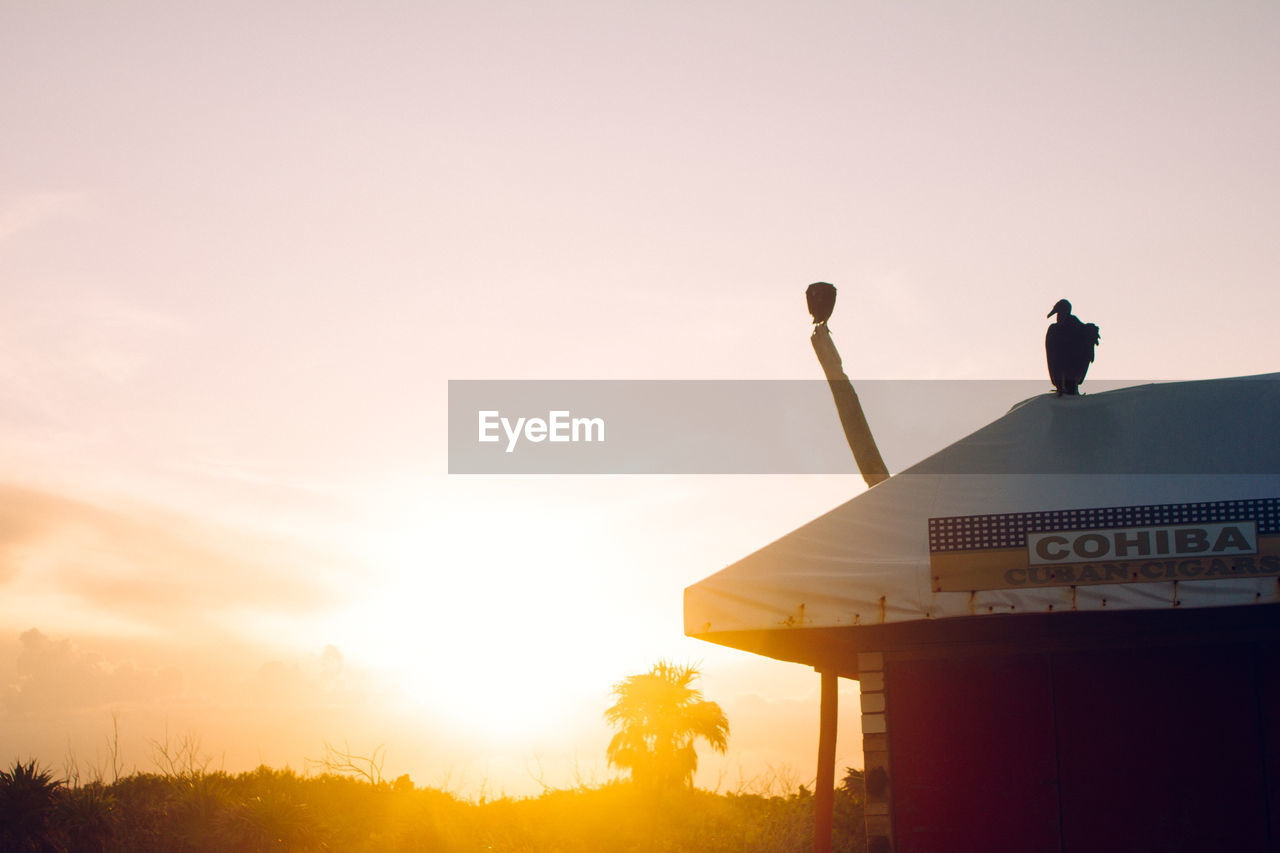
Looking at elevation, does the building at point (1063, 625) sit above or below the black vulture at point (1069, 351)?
below

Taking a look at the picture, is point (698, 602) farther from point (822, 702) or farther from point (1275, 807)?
point (1275, 807)

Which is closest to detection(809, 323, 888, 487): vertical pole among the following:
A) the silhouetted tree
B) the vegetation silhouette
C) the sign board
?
the sign board

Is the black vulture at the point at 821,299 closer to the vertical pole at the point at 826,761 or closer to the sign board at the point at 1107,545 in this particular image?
the vertical pole at the point at 826,761

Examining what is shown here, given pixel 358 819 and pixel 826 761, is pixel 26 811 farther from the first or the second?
pixel 826 761

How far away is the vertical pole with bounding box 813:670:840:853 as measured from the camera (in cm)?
983

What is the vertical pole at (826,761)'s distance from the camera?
9.83 m

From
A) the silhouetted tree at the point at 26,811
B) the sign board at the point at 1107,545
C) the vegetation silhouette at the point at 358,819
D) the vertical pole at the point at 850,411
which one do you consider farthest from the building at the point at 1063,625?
the silhouetted tree at the point at 26,811

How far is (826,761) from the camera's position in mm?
10500

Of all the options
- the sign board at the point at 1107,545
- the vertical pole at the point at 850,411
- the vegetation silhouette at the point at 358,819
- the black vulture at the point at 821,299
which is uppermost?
the black vulture at the point at 821,299

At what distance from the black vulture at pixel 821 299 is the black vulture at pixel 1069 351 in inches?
128

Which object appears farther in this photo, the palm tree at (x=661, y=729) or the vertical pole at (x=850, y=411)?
the palm tree at (x=661, y=729)

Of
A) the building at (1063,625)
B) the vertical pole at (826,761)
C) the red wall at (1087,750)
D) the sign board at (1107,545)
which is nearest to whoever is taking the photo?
the sign board at (1107,545)

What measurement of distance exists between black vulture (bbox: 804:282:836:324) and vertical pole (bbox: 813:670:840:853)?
5027mm

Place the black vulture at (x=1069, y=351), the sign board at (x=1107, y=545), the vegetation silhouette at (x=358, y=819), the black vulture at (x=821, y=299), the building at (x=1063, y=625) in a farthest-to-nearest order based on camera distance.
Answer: the vegetation silhouette at (x=358, y=819) → the black vulture at (x=821, y=299) → the black vulture at (x=1069, y=351) → the building at (x=1063, y=625) → the sign board at (x=1107, y=545)
